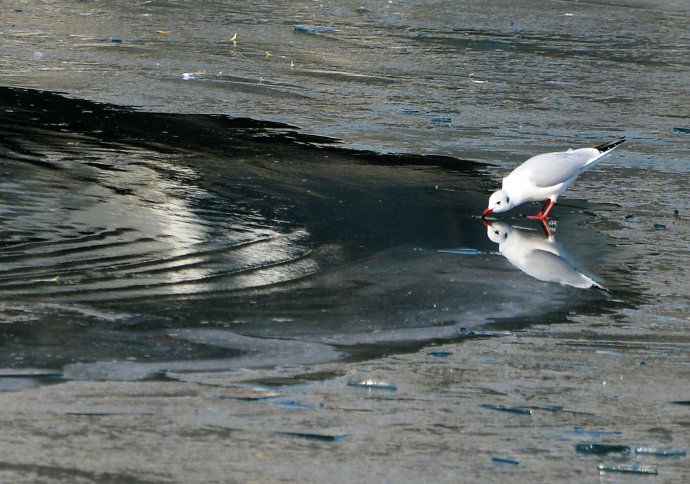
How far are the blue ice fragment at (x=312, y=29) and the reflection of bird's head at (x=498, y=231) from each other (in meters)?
7.09

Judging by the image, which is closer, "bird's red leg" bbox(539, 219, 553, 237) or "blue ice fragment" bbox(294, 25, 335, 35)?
"bird's red leg" bbox(539, 219, 553, 237)

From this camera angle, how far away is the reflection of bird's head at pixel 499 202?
24.1ft

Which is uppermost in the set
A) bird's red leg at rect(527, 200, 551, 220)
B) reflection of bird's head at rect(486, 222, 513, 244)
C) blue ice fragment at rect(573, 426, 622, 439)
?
bird's red leg at rect(527, 200, 551, 220)

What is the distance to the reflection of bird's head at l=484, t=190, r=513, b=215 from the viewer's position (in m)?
7.34

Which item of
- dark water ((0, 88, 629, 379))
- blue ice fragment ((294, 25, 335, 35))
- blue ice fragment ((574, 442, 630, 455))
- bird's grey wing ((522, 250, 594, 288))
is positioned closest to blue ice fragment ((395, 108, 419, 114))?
dark water ((0, 88, 629, 379))

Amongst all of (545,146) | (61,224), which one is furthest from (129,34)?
(61,224)

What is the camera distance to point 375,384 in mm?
4559

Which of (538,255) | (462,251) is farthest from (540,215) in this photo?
(462,251)

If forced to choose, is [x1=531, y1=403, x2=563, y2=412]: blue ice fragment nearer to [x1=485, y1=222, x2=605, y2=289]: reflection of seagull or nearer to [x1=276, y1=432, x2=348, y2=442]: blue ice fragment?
[x1=276, y1=432, x2=348, y2=442]: blue ice fragment

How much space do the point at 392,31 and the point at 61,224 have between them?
8.29 m

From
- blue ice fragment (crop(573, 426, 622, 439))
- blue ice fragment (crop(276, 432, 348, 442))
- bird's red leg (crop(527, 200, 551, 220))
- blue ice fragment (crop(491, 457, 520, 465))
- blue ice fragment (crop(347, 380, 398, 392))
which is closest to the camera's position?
blue ice fragment (crop(491, 457, 520, 465))

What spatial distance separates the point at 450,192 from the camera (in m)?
8.07

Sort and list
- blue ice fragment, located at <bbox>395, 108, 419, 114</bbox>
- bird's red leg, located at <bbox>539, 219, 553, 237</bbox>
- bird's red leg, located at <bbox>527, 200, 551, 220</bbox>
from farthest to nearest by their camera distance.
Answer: blue ice fragment, located at <bbox>395, 108, 419, 114</bbox>, bird's red leg, located at <bbox>527, 200, 551, 220</bbox>, bird's red leg, located at <bbox>539, 219, 553, 237</bbox>

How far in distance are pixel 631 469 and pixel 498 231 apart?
3.41 m
